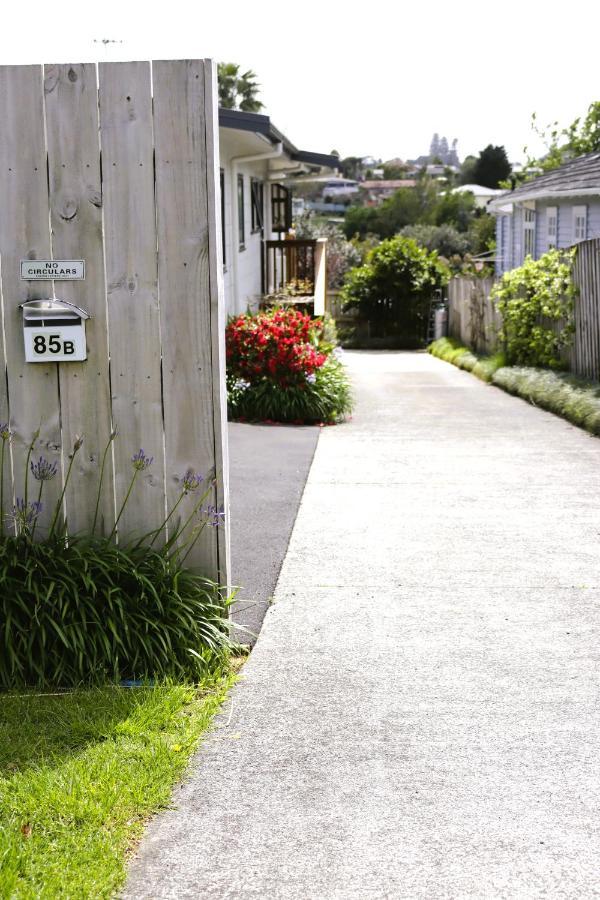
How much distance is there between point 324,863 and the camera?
3.12m

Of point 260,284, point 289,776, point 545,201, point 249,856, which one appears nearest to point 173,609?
point 289,776

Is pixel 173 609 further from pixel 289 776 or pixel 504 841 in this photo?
pixel 504 841

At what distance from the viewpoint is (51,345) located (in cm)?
461

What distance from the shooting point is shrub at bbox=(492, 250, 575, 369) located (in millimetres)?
15742

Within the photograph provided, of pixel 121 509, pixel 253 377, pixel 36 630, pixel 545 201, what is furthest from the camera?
pixel 545 201

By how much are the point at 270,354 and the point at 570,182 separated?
11.3 metres

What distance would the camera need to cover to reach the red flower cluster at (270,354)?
1315 centimetres

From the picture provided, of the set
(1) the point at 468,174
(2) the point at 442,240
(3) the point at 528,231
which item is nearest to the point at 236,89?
(2) the point at 442,240

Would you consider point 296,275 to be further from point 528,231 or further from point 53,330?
point 53,330

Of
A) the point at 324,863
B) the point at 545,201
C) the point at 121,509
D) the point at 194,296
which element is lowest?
the point at 324,863

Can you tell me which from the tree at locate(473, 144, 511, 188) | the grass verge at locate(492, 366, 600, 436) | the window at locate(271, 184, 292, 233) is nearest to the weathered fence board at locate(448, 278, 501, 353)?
the grass verge at locate(492, 366, 600, 436)

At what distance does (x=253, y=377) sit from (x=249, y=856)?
10327mm

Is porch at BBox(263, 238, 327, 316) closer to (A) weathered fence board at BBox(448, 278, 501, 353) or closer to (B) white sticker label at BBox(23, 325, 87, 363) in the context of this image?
(A) weathered fence board at BBox(448, 278, 501, 353)

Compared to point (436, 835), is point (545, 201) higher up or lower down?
higher up
